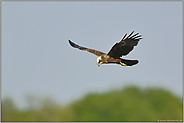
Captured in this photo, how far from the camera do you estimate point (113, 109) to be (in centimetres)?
3947

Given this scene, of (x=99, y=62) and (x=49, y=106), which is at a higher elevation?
(x=49, y=106)

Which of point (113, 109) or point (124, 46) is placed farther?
point (113, 109)

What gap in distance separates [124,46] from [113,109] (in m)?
30.2

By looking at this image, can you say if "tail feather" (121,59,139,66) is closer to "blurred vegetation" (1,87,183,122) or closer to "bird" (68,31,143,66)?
"bird" (68,31,143,66)

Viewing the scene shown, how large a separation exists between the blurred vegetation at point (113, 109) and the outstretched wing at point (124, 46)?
27.5 m

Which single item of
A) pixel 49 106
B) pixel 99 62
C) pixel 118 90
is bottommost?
pixel 99 62

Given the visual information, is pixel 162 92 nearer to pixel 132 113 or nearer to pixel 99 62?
pixel 132 113

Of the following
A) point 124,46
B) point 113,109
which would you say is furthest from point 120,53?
point 113,109

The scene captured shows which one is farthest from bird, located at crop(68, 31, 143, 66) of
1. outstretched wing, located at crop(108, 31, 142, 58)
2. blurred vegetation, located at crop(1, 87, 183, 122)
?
blurred vegetation, located at crop(1, 87, 183, 122)

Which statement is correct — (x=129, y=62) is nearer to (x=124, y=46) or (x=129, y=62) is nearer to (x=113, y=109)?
(x=124, y=46)

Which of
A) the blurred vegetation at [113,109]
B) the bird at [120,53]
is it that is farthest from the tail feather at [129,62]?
the blurred vegetation at [113,109]

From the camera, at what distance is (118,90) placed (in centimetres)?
4672

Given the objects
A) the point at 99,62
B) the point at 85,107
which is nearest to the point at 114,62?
the point at 99,62

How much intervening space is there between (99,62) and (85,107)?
31.4 metres
